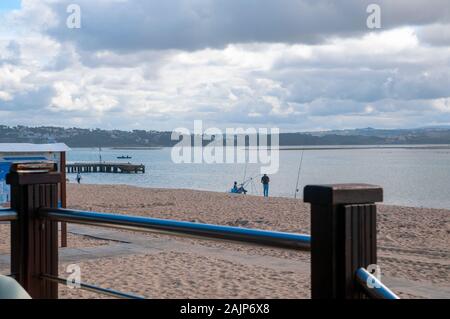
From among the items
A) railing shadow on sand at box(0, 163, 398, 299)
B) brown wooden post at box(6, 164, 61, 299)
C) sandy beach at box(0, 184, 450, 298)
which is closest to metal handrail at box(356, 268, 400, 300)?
railing shadow on sand at box(0, 163, 398, 299)

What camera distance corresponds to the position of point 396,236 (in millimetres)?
17625

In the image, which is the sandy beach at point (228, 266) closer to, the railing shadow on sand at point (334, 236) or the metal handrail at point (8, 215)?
the metal handrail at point (8, 215)

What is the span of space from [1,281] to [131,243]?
1101cm

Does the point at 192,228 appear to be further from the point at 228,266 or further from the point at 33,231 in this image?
the point at 228,266

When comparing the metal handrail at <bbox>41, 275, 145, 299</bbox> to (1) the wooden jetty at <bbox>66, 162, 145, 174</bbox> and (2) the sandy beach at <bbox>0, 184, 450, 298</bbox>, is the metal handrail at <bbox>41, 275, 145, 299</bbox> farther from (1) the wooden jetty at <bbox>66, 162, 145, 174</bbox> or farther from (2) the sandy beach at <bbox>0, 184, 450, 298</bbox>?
(1) the wooden jetty at <bbox>66, 162, 145, 174</bbox>

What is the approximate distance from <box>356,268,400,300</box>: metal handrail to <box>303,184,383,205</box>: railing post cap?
25 centimetres

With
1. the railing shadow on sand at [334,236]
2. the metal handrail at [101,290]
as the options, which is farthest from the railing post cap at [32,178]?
the railing shadow on sand at [334,236]

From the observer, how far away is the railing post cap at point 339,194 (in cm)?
233

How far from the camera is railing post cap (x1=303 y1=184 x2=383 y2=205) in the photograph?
2.33m

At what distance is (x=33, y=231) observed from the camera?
155 inches

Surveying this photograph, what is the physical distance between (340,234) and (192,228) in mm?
733
